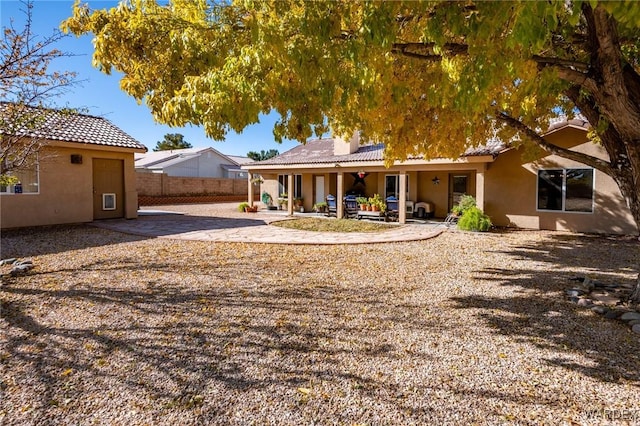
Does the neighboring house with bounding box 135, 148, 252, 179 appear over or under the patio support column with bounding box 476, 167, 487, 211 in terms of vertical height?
over

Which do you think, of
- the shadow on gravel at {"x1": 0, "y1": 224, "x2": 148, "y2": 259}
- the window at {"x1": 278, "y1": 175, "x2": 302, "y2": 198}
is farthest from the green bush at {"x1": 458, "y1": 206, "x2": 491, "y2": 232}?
the window at {"x1": 278, "y1": 175, "x2": 302, "y2": 198}

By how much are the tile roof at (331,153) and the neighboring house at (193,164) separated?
15.7 m

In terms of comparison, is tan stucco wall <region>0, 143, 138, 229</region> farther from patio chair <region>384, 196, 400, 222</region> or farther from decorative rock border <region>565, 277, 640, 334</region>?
decorative rock border <region>565, 277, 640, 334</region>

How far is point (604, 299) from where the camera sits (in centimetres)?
553

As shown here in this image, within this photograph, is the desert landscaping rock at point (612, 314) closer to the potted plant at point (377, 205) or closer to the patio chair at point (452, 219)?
the patio chair at point (452, 219)

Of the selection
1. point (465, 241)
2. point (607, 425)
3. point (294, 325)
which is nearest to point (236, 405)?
point (294, 325)

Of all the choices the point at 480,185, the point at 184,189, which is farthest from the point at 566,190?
the point at 184,189

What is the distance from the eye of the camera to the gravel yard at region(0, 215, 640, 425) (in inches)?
112

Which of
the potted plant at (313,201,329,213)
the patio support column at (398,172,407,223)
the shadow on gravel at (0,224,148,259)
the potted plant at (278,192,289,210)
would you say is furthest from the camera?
the potted plant at (278,192,289,210)

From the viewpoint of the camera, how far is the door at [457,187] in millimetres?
17344

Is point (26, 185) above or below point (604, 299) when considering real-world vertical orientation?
above

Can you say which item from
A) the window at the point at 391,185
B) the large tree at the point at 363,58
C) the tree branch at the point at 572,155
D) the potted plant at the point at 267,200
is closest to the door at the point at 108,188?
the potted plant at the point at 267,200

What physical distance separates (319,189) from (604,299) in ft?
55.1

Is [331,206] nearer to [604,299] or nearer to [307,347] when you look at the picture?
[604,299]
